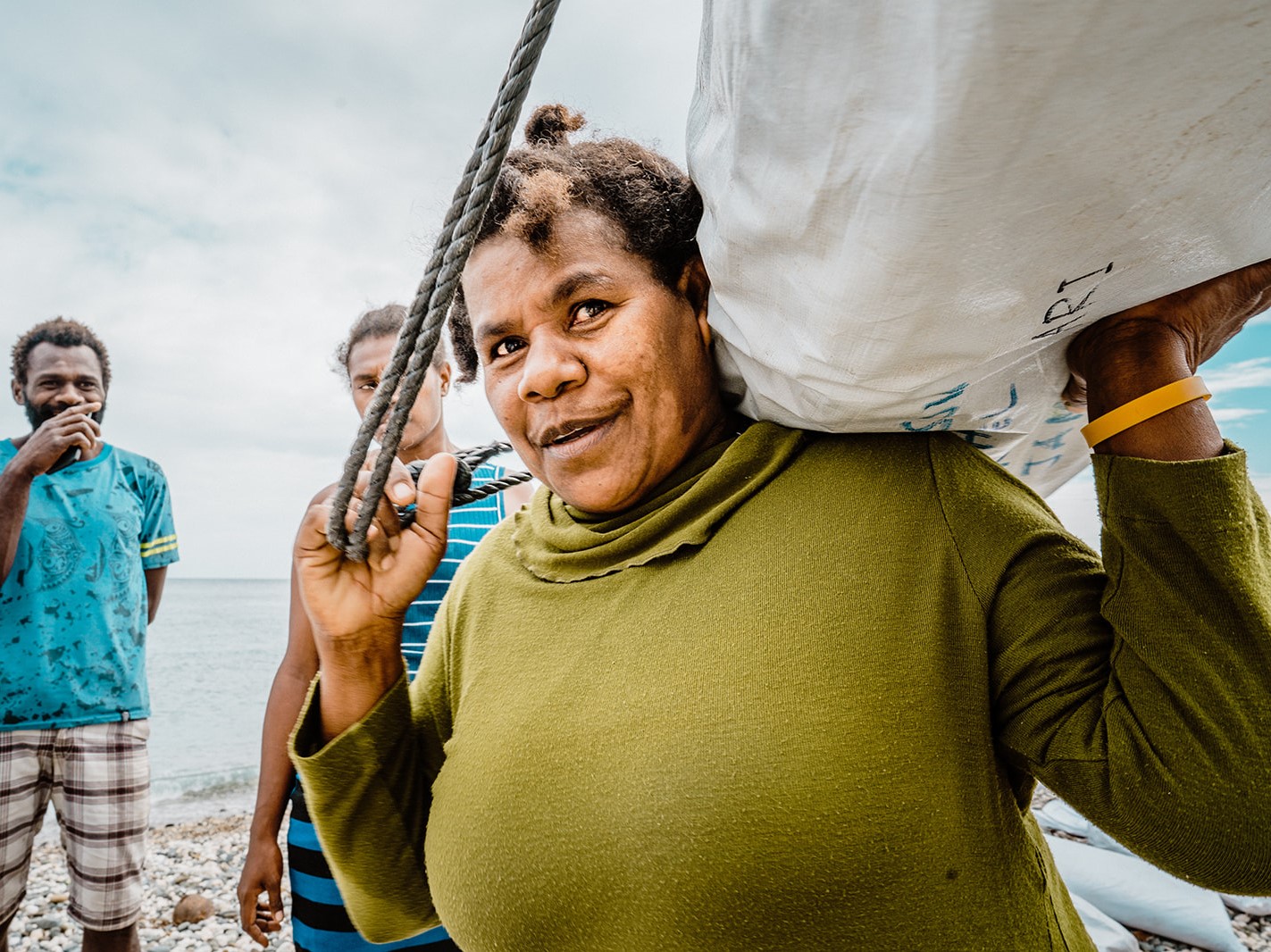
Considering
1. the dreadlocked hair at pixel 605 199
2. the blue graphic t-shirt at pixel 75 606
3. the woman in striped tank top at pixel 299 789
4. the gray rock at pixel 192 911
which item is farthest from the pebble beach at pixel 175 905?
the dreadlocked hair at pixel 605 199

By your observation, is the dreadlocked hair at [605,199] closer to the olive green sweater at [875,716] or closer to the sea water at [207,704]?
the olive green sweater at [875,716]

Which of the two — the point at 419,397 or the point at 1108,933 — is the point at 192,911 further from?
the point at 1108,933

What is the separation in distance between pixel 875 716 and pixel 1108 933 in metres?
4.30

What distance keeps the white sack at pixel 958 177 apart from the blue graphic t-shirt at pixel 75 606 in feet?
13.3

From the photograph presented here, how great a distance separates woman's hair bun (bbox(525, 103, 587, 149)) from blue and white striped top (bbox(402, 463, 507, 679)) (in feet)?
3.77

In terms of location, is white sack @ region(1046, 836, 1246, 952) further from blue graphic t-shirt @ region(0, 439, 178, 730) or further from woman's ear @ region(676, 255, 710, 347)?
blue graphic t-shirt @ region(0, 439, 178, 730)

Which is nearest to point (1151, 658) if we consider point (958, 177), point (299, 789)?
point (958, 177)

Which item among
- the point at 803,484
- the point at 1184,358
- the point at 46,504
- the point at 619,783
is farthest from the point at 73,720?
the point at 1184,358

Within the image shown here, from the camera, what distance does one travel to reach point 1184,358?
0.92 meters

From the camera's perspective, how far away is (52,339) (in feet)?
14.2

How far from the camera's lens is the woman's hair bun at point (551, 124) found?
4.91ft

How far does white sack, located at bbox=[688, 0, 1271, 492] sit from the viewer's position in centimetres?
60

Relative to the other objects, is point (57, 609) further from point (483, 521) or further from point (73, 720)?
point (483, 521)

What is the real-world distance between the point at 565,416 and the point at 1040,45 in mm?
842
